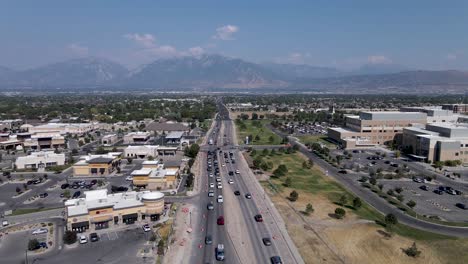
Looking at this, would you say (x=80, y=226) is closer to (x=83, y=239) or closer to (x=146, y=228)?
(x=83, y=239)

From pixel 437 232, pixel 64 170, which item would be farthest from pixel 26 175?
pixel 437 232

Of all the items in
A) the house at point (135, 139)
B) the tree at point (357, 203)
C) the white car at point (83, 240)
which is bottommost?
the white car at point (83, 240)

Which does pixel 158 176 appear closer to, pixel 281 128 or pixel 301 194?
pixel 301 194

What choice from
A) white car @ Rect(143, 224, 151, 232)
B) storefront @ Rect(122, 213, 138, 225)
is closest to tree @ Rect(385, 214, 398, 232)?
white car @ Rect(143, 224, 151, 232)

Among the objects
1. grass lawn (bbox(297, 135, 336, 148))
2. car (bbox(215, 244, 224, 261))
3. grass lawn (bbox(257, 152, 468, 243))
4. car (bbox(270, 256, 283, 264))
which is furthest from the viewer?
grass lawn (bbox(297, 135, 336, 148))

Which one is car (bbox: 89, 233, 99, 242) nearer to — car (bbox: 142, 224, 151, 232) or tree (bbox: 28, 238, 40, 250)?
tree (bbox: 28, 238, 40, 250)

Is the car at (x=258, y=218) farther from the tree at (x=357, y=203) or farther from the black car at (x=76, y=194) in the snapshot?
the black car at (x=76, y=194)

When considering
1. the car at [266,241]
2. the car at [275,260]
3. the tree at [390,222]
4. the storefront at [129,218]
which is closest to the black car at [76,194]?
the storefront at [129,218]
